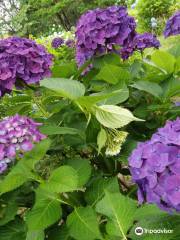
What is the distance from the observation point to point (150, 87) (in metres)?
1.50

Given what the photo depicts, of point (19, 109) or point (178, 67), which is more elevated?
point (178, 67)

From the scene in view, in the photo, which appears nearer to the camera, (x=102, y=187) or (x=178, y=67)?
(x=102, y=187)

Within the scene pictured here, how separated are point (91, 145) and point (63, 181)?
0.30 metres

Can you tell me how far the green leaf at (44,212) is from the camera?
1.23m

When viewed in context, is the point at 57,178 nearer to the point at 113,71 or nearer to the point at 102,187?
the point at 102,187

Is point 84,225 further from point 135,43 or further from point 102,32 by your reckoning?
point 135,43

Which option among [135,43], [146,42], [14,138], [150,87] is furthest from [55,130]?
[146,42]

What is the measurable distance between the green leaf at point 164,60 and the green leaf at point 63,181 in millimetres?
534

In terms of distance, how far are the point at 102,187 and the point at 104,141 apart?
0.17 metres

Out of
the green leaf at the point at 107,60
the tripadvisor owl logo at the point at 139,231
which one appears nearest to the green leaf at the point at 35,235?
the tripadvisor owl logo at the point at 139,231

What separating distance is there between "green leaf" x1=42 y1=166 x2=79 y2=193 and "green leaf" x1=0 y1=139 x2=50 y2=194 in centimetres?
6

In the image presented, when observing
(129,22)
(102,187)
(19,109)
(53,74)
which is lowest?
(102,187)

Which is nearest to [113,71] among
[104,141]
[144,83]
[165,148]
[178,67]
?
[144,83]

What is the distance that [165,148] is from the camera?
38.9 inches
